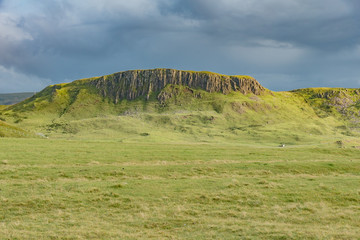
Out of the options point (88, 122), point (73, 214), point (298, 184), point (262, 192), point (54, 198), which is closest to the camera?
point (73, 214)

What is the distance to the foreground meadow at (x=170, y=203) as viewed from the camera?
17.8 m

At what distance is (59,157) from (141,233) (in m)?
30.0

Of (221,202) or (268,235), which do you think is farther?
(221,202)

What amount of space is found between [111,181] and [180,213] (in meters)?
12.4

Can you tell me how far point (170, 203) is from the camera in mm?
23453

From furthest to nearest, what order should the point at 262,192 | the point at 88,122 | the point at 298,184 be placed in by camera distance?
the point at 88,122, the point at 298,184, the point at 262,192

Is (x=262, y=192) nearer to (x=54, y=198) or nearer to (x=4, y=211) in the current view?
(x=54, y=198)

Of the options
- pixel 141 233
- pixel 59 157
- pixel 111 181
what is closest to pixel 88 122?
pixel 59 157

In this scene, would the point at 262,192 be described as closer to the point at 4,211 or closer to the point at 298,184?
the point at 298,184

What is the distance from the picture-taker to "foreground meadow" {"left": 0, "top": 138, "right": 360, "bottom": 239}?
58.3 feet

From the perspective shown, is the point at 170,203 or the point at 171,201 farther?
the point at 171,201

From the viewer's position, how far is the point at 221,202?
79.5 ft

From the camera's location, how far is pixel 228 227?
727 inches

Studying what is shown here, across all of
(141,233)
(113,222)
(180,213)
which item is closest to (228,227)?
(180,213)
